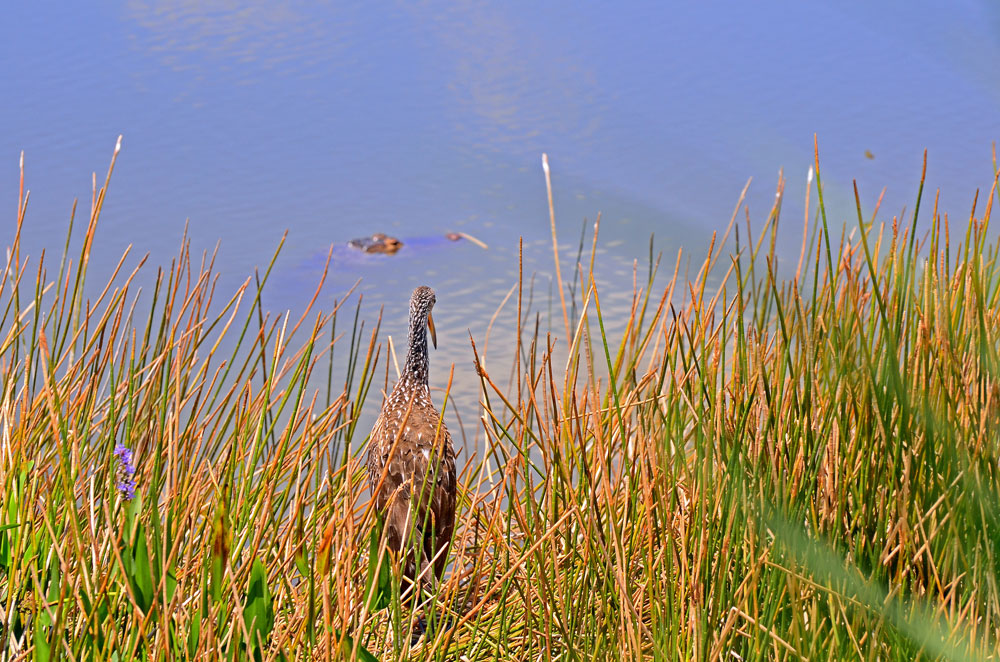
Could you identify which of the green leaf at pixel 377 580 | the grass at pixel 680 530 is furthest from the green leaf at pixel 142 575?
the green leaf at pixel 377 580

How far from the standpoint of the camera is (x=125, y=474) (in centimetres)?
174

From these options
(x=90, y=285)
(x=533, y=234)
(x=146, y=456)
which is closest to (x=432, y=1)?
(x=533, y=234)

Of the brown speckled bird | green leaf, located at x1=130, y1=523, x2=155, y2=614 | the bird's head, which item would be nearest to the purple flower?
green leaf, located at x1=130, y1=523, x2=155, y2=614

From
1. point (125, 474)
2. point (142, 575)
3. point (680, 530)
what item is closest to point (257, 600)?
point (142, 575)

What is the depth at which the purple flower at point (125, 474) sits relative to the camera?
→ 5.53ft

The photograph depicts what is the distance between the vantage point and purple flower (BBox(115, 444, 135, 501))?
66.3 inches

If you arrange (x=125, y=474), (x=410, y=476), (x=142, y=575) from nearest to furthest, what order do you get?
(x=142, y=575), (x=125, y=474), (x=410, y=476)

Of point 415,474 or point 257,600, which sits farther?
point 415,474

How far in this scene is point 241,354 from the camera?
5.73 meters

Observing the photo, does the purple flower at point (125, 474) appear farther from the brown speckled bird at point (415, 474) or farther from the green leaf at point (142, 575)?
the brown speckled bird at point (415, 474)

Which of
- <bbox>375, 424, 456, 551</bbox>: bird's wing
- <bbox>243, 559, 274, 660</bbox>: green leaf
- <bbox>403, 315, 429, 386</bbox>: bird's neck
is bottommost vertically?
<bbox>375, 424, 456, 551</bbox>: bird's wing

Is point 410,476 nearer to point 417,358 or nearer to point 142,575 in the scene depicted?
point 417,358

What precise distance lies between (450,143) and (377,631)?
6.20 metres

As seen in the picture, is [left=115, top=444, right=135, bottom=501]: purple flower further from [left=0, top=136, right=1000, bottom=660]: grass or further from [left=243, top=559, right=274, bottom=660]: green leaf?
[left=243, top=559, right=274, bottom=660]: green leaf
